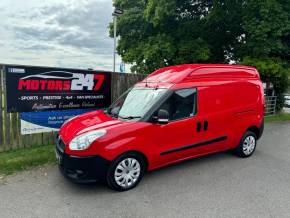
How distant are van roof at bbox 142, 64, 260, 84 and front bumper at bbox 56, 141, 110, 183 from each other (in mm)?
2073

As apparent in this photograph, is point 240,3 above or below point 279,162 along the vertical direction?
above

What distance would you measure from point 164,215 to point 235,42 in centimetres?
1265

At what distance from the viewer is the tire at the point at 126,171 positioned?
3.84m

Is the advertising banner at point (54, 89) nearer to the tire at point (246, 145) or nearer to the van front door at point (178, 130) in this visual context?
the van front door at point (178, 130)

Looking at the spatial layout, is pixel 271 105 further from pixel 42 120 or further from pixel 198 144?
pixel 42 120

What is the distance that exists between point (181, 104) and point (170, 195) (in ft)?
5.44

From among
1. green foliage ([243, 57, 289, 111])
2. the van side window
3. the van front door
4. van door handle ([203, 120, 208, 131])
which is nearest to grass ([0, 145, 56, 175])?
the van front door

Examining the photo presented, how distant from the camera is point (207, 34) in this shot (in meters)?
13.5

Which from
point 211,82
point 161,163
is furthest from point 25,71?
point 211,82

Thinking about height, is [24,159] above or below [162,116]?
below

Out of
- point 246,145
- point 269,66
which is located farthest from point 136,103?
point 269,66

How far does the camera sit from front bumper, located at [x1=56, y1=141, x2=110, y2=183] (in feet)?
12.2

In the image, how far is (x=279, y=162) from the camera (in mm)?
5477

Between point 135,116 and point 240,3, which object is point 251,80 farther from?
point 240,3
